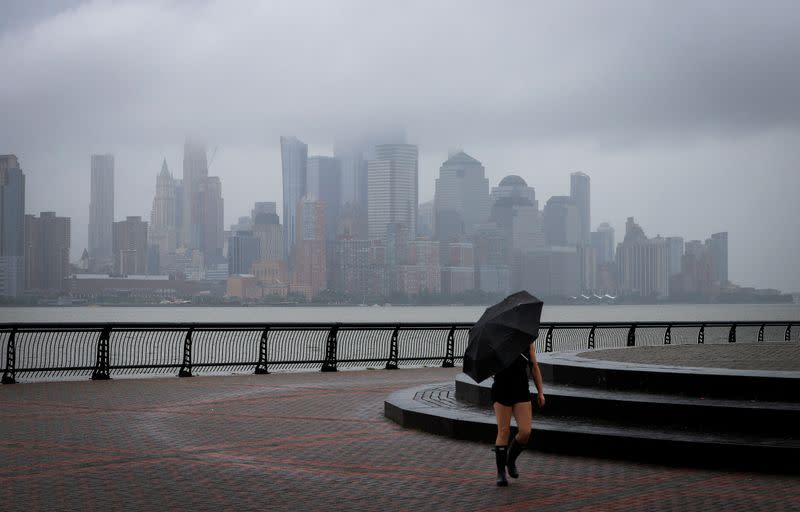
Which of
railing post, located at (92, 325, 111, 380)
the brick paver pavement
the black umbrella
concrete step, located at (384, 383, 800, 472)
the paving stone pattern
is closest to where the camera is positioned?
the brick paver pavement

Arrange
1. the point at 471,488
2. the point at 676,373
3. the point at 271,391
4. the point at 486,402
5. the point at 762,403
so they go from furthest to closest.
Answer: the point at 271,391
the point at 486,402
the point at 676,373
the point at 762,403
the point at 471,488

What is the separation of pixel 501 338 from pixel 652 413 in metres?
3.29

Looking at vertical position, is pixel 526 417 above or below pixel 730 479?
above

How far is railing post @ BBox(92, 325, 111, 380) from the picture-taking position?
65.1 feet

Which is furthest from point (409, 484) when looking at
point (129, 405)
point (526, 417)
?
point (129, 405)

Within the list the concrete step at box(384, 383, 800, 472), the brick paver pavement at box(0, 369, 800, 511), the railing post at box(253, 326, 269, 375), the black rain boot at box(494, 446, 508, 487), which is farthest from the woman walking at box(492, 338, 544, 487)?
the railing post at box(253, 326, 269, 375)

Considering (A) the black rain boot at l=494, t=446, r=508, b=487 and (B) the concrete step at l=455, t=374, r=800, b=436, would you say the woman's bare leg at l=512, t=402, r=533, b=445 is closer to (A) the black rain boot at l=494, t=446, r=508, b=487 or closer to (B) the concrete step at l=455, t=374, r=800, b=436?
(A) the black rain boot at l=494, t=446, r=508, b=487

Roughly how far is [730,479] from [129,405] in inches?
364

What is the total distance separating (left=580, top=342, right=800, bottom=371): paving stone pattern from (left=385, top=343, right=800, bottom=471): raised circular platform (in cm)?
27

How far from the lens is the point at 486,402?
1319 centimetres

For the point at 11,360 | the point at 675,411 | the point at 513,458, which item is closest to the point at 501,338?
the point at 513,458

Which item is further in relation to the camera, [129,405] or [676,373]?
[129,405]

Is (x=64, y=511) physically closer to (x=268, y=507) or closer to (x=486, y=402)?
(x=268, y=507)

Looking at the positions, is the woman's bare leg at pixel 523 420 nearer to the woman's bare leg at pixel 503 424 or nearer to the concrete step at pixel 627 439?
the woman's bare leg at pixel 503 424
